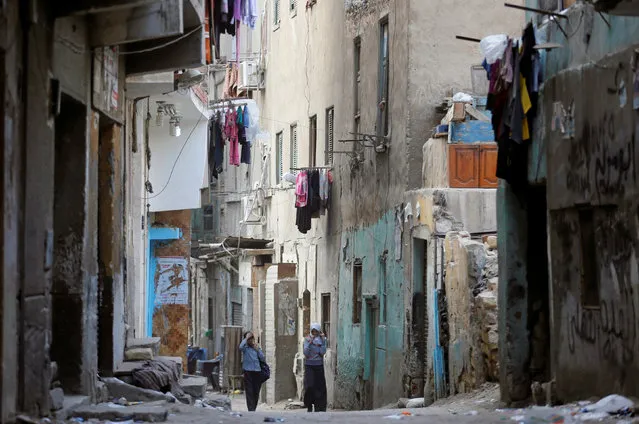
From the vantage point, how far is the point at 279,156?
34000mm

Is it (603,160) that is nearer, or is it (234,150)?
(603,160)

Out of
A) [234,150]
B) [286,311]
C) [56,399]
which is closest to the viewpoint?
[56,399]

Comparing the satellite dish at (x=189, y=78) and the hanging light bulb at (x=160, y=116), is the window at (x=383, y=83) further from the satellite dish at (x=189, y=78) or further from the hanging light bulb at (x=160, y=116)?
the satellite dish at (x=189, y=78)

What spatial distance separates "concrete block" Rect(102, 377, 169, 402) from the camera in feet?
40.5

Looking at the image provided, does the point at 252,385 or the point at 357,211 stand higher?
the point at 357,211

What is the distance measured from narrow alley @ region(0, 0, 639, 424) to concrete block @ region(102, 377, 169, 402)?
0.05 metres

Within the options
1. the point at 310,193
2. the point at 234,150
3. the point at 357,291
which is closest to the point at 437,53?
the point at 357,291

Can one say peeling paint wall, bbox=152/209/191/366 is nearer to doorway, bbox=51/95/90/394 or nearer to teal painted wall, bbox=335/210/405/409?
teal painted wall, bbox=335/210/405/409

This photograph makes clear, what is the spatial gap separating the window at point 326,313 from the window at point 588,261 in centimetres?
1578

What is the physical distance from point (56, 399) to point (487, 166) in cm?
1047

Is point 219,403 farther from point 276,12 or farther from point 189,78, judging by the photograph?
point 276,12

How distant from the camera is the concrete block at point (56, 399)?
957cm

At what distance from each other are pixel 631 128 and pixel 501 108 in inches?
138

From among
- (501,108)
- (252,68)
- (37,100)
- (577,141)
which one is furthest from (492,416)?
(252,68)
